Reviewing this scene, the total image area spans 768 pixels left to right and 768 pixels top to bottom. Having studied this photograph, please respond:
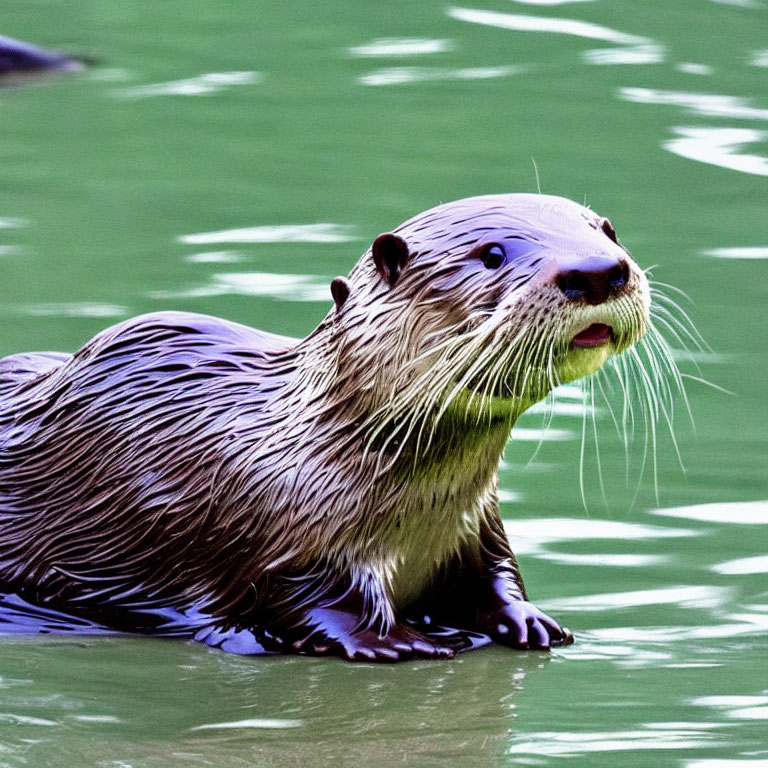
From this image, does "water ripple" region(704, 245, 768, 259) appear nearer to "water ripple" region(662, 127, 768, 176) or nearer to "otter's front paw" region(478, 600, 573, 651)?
"water ripple" region(662, 127, 768, 176)

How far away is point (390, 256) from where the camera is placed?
14.7 feet

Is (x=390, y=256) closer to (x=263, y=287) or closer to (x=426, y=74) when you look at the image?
(x=263, y=287)

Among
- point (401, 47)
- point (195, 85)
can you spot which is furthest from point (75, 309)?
point (401, 47)

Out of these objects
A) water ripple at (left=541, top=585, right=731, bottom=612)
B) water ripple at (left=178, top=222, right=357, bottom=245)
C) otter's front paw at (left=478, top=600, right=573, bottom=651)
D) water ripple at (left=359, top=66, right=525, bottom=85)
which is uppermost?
water ripple at (left=359, top=66, right=525, bottom=85)

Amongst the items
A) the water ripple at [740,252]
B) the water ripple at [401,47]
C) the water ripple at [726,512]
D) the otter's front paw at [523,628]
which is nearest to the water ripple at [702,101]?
the water ripple at [401,47]

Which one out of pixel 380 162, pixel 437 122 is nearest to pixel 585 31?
pixel 437 122

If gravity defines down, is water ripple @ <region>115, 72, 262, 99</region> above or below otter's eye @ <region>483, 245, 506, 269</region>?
below

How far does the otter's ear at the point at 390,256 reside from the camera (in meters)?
4.45

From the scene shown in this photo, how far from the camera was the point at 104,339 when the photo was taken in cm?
509

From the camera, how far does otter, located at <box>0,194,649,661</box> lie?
434cm

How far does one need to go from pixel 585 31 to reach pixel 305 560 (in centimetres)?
733

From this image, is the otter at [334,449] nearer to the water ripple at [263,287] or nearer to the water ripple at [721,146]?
the water ripple at [263,287]

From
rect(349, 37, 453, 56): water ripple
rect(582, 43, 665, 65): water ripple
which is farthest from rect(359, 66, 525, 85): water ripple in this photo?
rect(582, 43, 665, 65): water ripple

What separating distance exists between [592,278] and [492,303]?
0.24 metres
